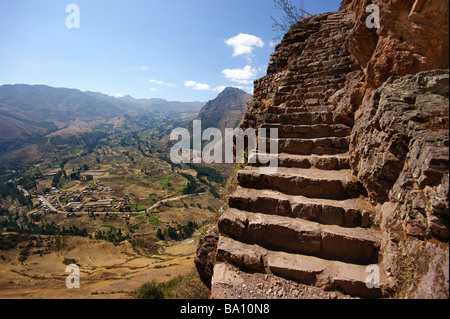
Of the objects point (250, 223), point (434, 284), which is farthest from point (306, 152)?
point (434, 284)

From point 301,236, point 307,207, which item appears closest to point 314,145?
point 307,207

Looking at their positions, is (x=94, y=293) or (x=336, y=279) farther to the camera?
(x=94, y=293)

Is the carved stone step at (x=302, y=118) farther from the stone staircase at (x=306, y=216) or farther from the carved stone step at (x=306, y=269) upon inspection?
the carved stone step at (x=306, y=269)

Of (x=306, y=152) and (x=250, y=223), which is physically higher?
(x=306, y=152)

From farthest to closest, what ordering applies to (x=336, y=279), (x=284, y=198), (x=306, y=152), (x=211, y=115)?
(x=211, y=115), (x=306, y=152), (x=284, y=198), (x=336, y=279)

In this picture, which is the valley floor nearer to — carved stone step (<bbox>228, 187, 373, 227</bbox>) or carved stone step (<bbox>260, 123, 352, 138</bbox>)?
carved stone step (<bbox>228, 187, 373, 227</bbox>)

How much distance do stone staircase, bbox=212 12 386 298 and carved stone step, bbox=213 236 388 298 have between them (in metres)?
0.01

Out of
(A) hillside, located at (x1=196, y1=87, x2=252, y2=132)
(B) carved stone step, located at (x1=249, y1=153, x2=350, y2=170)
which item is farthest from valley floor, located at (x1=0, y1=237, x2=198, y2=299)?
(A) hillside, located at (x1=196, y1=87, x2=252, y2=132)

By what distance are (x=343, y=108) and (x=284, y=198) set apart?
10.7 feet

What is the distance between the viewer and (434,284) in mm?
2328

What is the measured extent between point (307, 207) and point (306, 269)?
1.13 meters

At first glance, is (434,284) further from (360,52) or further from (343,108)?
(360,52)

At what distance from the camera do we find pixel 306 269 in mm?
3348
